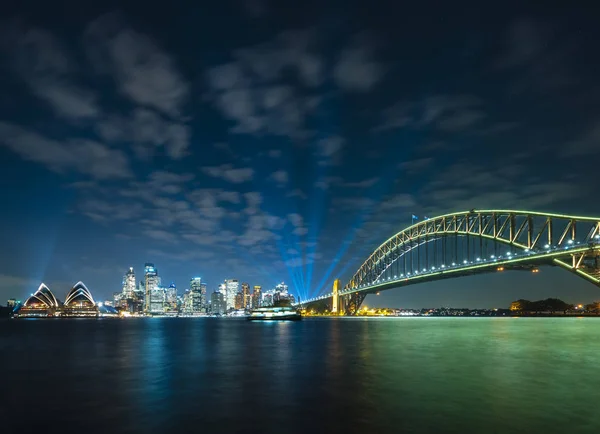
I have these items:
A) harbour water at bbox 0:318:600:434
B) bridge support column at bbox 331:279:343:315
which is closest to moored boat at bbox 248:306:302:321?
bridge support column at bbox 331:279:343:315

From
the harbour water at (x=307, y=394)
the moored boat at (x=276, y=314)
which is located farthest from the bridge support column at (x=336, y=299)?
the harbour water at (x=307, y=394)

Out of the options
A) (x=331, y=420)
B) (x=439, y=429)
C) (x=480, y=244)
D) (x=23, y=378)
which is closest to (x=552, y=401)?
(x=439, y=429)

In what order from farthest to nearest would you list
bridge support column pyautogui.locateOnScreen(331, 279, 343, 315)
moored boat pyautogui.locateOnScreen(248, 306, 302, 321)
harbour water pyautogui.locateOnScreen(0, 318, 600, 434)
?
bridge support column pyautogui.locateOnScreen(331, 279, 343, 315)
moored boat pyautogui.locateOnScreen(248, 306, 302, 321)
harbour water pyautogui.locateOnScreen(0, 318, 600, 434)

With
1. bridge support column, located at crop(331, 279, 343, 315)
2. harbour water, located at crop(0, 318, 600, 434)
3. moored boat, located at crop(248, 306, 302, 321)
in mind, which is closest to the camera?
harbour water, located at crop(0, 318, 600, 434)

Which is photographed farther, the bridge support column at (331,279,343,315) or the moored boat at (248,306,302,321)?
the bridge support column at (331,279,343,315)

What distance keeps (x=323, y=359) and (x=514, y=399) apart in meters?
17.1

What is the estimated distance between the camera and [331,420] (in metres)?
16.0

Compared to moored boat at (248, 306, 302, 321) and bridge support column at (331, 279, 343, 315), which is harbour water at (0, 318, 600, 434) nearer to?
moored boat at (248, 306, 302, 321)

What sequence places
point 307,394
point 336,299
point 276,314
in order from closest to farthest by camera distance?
point 307,394, point 276,314, point 336,299

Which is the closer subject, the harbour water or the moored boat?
the harbour water

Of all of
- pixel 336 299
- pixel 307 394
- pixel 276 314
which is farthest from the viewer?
pixel 336 299

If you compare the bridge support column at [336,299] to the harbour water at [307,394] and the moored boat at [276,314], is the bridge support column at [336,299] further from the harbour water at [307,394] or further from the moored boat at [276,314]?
the harbour water at [307,394]

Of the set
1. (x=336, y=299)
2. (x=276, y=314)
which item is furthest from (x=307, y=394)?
(x=336, y=299)

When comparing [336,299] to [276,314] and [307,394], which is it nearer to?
[276,314]
